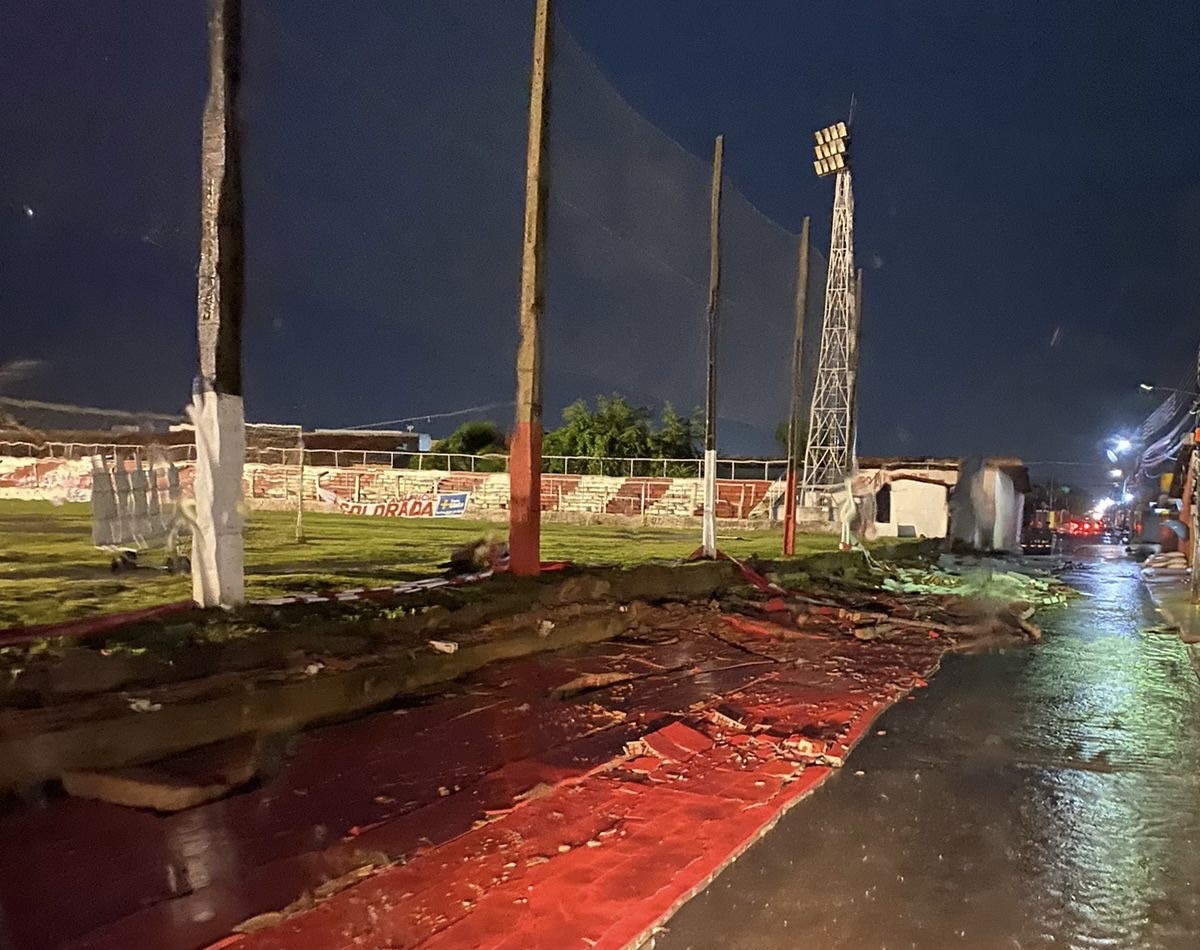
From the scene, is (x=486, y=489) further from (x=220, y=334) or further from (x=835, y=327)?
(x=220, y=334)

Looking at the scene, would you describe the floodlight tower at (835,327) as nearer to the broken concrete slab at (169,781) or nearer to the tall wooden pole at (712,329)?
the tall wooden pole at (712,329)

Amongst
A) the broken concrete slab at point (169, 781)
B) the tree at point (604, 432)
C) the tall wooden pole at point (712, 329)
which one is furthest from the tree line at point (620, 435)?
the broken concrete slab at point (169, 781)

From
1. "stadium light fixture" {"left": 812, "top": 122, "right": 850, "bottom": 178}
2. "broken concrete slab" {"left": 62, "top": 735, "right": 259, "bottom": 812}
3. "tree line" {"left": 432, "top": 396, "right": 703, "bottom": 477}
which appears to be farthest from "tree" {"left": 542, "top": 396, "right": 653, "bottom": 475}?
"broken concrete slab" {"left": 62, "top": 735, "right": 259, "bottom": 812}

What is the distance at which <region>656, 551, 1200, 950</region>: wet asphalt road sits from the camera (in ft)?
13.8

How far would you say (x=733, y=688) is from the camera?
9359mm

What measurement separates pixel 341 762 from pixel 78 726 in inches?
63.3

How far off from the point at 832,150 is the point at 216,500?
35.3 meters

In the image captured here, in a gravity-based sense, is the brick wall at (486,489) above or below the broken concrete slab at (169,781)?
above

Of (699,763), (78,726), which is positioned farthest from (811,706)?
(78,726)

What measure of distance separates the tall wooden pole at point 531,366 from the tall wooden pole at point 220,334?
13.8 ft

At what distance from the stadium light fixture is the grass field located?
599 inches

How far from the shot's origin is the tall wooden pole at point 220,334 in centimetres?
825

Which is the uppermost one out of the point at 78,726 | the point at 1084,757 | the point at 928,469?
the point at 928,469

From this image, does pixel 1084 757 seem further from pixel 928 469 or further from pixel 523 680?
pixel 928 469
